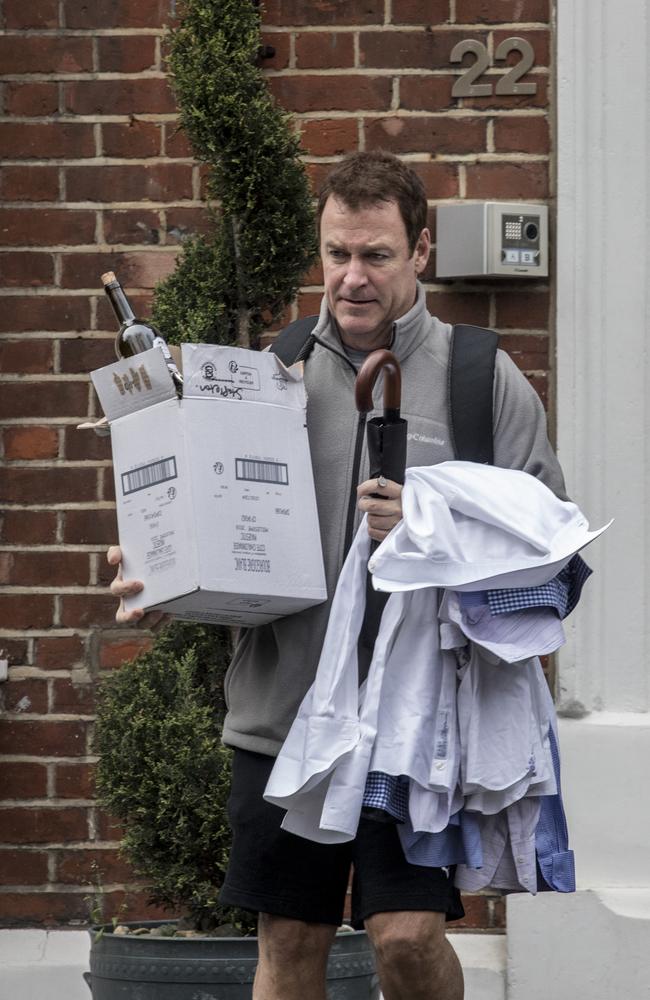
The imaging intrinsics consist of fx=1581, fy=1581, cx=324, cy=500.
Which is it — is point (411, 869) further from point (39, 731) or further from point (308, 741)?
point (39, 731)

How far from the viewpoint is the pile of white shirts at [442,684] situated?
268 centimetres

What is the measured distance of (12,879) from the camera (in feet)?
14.5

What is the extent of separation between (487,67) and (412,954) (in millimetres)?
2609

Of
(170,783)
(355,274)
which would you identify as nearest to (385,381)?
(355,274)

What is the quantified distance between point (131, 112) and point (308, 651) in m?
2.13

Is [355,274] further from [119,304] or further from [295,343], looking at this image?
[119,304]

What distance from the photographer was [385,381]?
2.71 m

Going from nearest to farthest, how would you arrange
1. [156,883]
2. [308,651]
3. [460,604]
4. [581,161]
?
[460,604] < [308,651] < [156,883] < [581,161]

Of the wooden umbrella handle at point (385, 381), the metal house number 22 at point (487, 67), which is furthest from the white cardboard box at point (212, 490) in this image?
the metal house number 22 at point (487, 67)

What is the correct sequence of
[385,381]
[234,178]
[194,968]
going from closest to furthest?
[385,381] → [194,968] → [234,178]

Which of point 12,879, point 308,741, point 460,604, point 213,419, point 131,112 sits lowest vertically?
point 12,879

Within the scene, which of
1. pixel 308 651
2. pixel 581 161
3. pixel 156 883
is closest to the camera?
pixel 308 651

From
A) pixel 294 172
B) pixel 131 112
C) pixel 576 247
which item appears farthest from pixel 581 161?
pixel 131 112

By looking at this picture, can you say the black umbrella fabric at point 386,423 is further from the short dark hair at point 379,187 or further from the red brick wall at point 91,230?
the red brick wall at point 91,230
